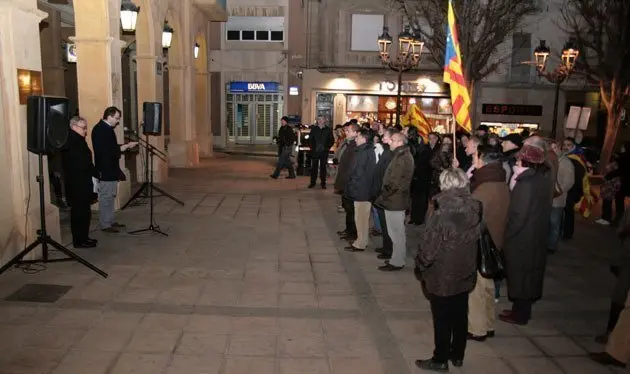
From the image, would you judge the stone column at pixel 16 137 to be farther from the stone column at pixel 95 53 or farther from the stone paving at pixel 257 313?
the stone column at pixel 95 53

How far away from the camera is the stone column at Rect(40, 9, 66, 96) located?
56.9 ft

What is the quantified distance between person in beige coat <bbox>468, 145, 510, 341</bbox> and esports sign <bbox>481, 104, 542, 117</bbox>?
949 inches

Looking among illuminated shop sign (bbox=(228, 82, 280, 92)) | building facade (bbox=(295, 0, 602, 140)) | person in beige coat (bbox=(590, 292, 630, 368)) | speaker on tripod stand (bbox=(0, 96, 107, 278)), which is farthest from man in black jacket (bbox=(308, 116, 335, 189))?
illuminated shop sign (bbox=(228, 82, 280, 92))

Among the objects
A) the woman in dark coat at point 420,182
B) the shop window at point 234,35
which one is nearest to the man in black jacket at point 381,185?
the woman in dark coat at point 420,182

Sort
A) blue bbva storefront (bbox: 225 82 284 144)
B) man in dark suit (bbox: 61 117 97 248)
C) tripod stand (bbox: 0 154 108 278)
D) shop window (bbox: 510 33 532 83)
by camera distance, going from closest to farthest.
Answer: tripod stand (bbox: 0 154 108 278), man in dark suit (bbox: 61 117 97 248), shop window (bbox: 510 33 532 83), blue bbva storefront (bbox: 225 82 284 144)

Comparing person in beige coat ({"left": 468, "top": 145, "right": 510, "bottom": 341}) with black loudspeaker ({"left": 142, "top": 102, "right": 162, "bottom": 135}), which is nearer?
person in beige coat ({"left": 468, "top": 145, "right": 510, "bottom": 341})

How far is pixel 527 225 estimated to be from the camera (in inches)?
214

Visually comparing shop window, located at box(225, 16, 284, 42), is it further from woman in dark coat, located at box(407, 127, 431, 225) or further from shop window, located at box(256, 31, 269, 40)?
woman in dark coat, located at box(407, 127, 431, 225)

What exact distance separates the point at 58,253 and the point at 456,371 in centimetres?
589

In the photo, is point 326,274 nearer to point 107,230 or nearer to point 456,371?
point 456,371

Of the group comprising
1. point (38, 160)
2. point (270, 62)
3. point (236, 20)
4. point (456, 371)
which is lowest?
point (456, 371)

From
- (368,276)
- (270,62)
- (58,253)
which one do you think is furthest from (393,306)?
(270,62)

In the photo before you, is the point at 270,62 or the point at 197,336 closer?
the point at 197,336

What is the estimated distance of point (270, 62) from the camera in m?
32.6
